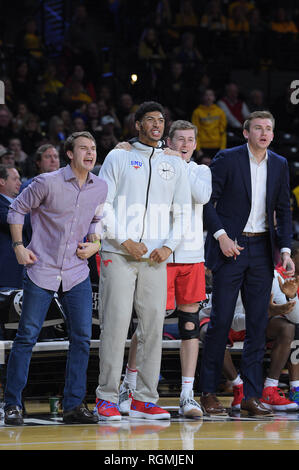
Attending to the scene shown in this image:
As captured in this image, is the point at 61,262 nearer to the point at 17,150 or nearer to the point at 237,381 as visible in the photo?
the point at 237,381

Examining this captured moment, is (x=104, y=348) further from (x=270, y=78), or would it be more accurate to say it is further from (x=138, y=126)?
(x=270, y=78)

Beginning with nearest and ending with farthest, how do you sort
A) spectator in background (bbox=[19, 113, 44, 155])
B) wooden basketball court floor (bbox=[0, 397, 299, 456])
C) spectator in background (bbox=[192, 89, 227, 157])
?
wooden basketball court floor (bbox=[0, 397, 299, 456])
spectator in background (bbox=[19, 113, 44, 155])
spectator in background (bbox=[192, 89, 227, 157])

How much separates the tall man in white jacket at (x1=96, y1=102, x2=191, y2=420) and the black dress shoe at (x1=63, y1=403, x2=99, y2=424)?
0.10 metres

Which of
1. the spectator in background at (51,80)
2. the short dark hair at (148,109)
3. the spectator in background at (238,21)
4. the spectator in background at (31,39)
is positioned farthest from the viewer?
the spectator in background at (238,21)

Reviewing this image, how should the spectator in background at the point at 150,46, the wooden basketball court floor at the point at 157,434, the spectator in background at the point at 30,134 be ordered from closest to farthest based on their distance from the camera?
the wooden basketball court floor at the point at 157,434, the spectator in background at the point at 30,134, the spectator in background at the point at 150,46

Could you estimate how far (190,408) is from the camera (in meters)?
5.21

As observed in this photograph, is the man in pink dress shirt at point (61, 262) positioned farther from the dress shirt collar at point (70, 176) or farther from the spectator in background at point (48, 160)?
the spectator in background at point (48, 160)

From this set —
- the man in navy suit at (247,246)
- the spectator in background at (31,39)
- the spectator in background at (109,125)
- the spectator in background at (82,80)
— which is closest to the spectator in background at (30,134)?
the spectator in background at (109,125)

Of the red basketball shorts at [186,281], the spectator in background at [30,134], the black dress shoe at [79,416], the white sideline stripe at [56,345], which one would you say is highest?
the spectator in background at [30,134]

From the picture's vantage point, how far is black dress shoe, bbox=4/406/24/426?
4816mm

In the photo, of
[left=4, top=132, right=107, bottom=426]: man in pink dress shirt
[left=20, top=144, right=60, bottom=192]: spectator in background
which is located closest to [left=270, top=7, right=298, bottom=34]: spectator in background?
[left=20, top=144, right=60, bottom=192]: spectator in background

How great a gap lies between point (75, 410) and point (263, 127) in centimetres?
219

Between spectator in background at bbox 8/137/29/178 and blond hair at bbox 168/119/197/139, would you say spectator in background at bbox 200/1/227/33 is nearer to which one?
spectator in background at bbox 8/137/29/178

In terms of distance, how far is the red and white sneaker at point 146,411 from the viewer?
507 centimetres
